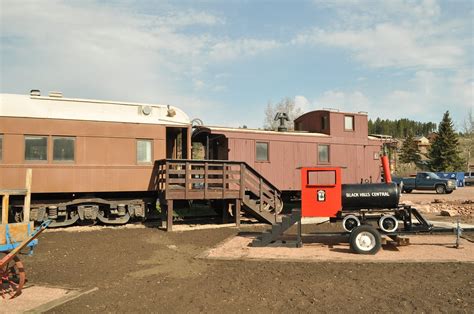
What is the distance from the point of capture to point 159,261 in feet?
28.9

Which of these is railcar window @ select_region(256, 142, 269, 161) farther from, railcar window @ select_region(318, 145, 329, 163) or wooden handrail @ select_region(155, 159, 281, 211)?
railcar window @ select_region(318, 145, 329, 163)

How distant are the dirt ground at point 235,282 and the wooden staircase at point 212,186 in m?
3.20

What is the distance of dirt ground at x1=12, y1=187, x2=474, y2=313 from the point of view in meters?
5.77

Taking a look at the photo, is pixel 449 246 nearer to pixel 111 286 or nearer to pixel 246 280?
pixel 246 280

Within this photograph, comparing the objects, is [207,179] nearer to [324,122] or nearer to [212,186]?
[212,186]

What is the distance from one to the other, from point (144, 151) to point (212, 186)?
108 inches

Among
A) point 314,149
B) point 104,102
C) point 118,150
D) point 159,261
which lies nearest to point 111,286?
point 159,261

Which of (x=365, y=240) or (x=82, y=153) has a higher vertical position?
(x=82, y=153)

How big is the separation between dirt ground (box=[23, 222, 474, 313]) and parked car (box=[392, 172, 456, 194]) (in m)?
25.8

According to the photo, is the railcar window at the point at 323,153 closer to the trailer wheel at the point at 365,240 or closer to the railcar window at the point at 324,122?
the railcar window at the point at 324,122

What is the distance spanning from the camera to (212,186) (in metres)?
14.6

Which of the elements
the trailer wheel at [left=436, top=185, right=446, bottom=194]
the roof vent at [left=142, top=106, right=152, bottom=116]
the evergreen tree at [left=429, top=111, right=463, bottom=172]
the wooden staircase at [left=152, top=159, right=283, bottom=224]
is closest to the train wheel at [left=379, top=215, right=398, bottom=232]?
the wooden staircase at [left=152, top=159, right=283, bottom=224]

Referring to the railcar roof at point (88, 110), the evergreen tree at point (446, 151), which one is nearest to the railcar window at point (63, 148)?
the railcar roof at point (88, 110)

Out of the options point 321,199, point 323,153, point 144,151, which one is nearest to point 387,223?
point 321,199
